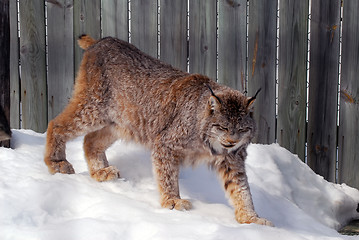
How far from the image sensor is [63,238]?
7.39 feet

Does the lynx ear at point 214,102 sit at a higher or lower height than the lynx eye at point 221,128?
higher

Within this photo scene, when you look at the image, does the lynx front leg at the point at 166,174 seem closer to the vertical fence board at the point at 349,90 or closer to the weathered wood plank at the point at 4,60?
the weathered wood plank at the point at 4,60

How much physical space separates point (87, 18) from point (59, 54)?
16.7 inches

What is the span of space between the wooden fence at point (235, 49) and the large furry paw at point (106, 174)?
1.16m

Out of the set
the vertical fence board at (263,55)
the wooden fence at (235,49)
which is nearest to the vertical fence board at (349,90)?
the wooden fence at (235,49)

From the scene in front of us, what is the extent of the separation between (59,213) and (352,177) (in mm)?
2853

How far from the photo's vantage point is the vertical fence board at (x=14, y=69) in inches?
162

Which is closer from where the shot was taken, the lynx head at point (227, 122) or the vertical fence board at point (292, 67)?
the lynx head at point (227, 122)

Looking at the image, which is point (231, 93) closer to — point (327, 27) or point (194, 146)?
point (194, 146)

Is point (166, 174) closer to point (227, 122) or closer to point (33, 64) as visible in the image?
point (227, 122)

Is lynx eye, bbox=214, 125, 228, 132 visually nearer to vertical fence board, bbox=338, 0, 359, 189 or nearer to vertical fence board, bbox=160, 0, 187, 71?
vertical fence board, bbox=160, 0, 187, 71

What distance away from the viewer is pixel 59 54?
13.6 feet

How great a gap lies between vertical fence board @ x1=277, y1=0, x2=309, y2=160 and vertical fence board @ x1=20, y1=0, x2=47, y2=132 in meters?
2.22

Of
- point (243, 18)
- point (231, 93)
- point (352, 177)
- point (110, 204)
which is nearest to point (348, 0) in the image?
point (243, 18)
